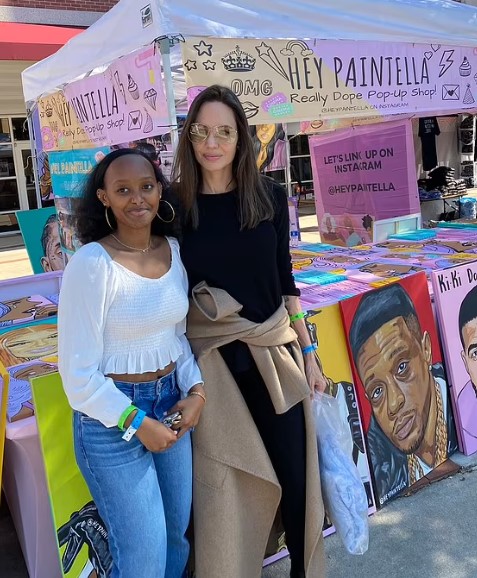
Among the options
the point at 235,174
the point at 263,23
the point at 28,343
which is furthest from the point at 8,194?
the point at 235,174

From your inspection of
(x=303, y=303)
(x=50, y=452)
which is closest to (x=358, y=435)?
(x=303, y=303)

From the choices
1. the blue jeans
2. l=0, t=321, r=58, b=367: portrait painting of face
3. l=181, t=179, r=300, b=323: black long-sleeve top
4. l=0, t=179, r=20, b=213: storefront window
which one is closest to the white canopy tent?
l=181, t=179, r=300, b=323: black long-sleeve top

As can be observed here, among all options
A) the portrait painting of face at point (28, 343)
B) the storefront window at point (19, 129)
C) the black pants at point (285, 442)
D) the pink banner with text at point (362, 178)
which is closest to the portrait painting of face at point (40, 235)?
the portrait painting of face at point (28, 343)

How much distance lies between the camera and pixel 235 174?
204 centimetres

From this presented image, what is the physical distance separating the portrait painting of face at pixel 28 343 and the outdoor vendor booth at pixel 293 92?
59cm

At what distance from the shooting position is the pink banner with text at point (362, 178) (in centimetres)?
677

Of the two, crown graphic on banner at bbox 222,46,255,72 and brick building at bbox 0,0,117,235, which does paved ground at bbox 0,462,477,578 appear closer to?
crown graphic on banner at bbox 222,46,255,72

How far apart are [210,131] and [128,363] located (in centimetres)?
Result: 81

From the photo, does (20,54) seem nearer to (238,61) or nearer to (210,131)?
(238,61)

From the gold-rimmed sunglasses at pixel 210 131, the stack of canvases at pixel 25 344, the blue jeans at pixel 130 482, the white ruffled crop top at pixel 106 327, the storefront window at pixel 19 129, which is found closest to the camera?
the white ruffled crop top at pixel 106 327

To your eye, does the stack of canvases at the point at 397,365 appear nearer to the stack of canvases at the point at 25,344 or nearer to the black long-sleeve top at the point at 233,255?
the black long-sleeve top at the point at 233,255

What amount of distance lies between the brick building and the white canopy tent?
18.2ft

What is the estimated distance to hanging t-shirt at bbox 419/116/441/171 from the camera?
10.7 metres

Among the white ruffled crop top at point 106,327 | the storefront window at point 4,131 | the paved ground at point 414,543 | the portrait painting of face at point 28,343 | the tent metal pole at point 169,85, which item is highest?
the storefront window at point 4,131
